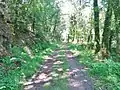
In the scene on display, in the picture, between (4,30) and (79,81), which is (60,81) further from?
(4,30)

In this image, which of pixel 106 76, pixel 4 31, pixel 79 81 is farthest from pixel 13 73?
pixel 4 31

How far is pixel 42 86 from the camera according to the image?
34.9ft

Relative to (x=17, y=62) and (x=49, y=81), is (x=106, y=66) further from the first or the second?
(x=17, y=62)

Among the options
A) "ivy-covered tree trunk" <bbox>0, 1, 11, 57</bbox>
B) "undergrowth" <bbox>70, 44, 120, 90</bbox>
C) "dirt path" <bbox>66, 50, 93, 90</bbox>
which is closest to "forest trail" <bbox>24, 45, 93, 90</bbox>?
"dirt path" <bbox>66, 50, 93, 90</bbox>

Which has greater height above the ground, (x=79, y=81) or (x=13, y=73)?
(x=13, y=73)

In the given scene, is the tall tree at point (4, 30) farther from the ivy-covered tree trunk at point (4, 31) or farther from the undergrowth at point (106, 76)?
the undergrowth at point (106, 76)

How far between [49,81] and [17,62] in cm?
314

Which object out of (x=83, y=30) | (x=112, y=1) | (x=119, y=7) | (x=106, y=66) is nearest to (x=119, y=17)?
(x=119, y=7)

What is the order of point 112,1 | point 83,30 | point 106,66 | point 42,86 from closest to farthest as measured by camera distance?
point 42,86
point 106,66
point 112,1
point 83,30

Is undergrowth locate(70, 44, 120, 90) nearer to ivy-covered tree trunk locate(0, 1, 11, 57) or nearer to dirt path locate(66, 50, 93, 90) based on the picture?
dirt path locate(66, 50, 93, 90)

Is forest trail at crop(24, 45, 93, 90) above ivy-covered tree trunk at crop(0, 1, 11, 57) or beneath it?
beneath

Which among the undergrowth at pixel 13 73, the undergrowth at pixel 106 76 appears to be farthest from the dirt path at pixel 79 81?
the undergrowth at pixel 13 73

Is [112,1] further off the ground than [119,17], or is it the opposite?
[112,1]

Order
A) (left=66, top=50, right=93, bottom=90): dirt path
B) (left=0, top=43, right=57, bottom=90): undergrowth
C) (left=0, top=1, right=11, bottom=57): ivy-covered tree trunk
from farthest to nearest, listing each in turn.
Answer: (left=0, top=1, right=11, bottom=57): ivy-covered tree trunk → (left=66, top=50, right=93, bottom=90): dirt path → (left=0, top=43, right=57, bottom=90): undergrowth
